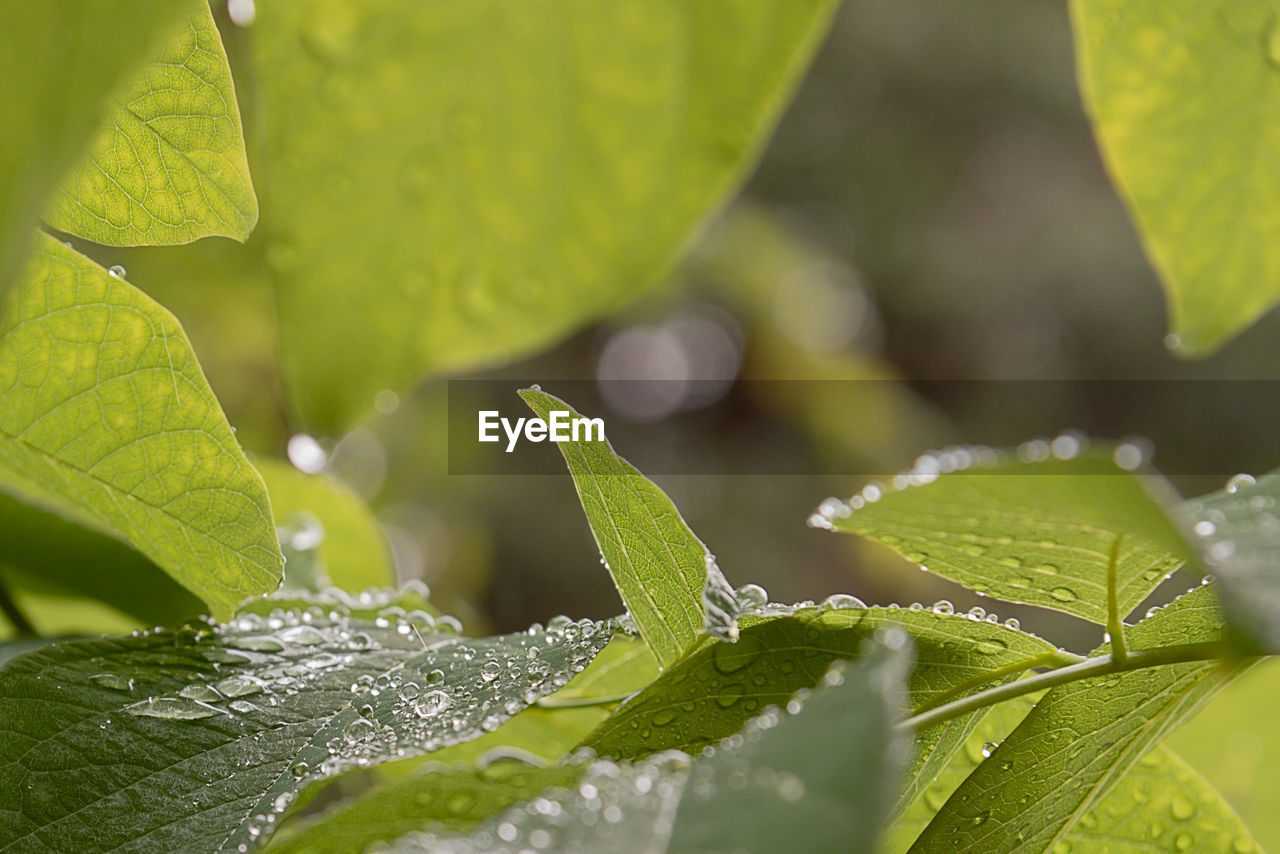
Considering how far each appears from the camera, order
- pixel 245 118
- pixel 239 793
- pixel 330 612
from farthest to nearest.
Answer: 1. pixel 245 118
2. pixel 330 612
3. pixel 239 793

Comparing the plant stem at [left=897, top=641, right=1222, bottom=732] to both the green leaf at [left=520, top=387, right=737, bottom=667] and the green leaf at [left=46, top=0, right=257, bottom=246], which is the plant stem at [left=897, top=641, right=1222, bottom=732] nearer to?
the green leaf at [left=520, top=387, right=737, bottom=667]

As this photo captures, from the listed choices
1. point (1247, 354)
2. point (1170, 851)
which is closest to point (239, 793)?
point (1170, 851)

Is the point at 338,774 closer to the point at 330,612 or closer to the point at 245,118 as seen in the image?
the point at 330,612

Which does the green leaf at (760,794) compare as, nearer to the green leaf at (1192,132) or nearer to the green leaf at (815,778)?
the green leaf at (815,778)

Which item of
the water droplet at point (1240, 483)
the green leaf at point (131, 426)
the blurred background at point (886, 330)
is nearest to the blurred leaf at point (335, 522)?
the green leaf at point (131, 426)

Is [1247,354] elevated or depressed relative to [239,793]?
depressed

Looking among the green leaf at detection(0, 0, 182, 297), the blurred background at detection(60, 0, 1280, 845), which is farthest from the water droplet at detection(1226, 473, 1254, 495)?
the blurred background at detection(60, 0, 1280, 845)

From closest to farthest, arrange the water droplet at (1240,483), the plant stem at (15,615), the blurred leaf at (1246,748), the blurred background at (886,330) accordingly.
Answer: the water droplet at (1240,483)
the plant stem at (15,615)
the blurred leaf at (1246,748)
the blurred background at (886,330)
